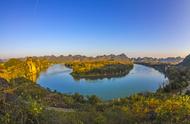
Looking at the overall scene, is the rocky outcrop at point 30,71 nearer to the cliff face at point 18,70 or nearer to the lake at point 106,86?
the cliff face at point 18,70

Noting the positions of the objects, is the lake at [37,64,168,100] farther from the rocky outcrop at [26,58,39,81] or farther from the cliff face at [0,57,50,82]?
the cliff face at [0,57,50,82]

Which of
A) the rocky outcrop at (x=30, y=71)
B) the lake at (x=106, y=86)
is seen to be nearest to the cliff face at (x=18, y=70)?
the rocky outcrop at (x=30, y=71)

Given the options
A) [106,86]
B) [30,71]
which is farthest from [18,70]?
[106,86]

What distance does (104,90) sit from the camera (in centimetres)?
4200

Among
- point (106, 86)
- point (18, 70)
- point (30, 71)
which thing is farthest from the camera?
point (30, 71)

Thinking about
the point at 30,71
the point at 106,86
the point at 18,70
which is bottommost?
the point at 106,86

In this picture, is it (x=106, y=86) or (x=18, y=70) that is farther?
(x=18, y=70)

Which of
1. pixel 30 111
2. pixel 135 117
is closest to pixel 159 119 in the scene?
pixel 135 117

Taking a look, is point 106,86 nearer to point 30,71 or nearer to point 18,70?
point 18,70

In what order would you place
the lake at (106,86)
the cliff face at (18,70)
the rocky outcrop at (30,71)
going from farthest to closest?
the rocky outcrop at (30,71)
the cliff face at (18,70)
the lake at (106,86)

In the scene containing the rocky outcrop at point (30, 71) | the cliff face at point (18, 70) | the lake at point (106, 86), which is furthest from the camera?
the rocky outcrop at point (30, 71)

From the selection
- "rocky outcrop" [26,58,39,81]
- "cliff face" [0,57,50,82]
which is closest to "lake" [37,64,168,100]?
"rocky outcrop" [26,58,39,81]

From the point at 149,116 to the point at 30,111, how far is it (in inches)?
141

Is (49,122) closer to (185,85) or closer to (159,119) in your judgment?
(159,119)
